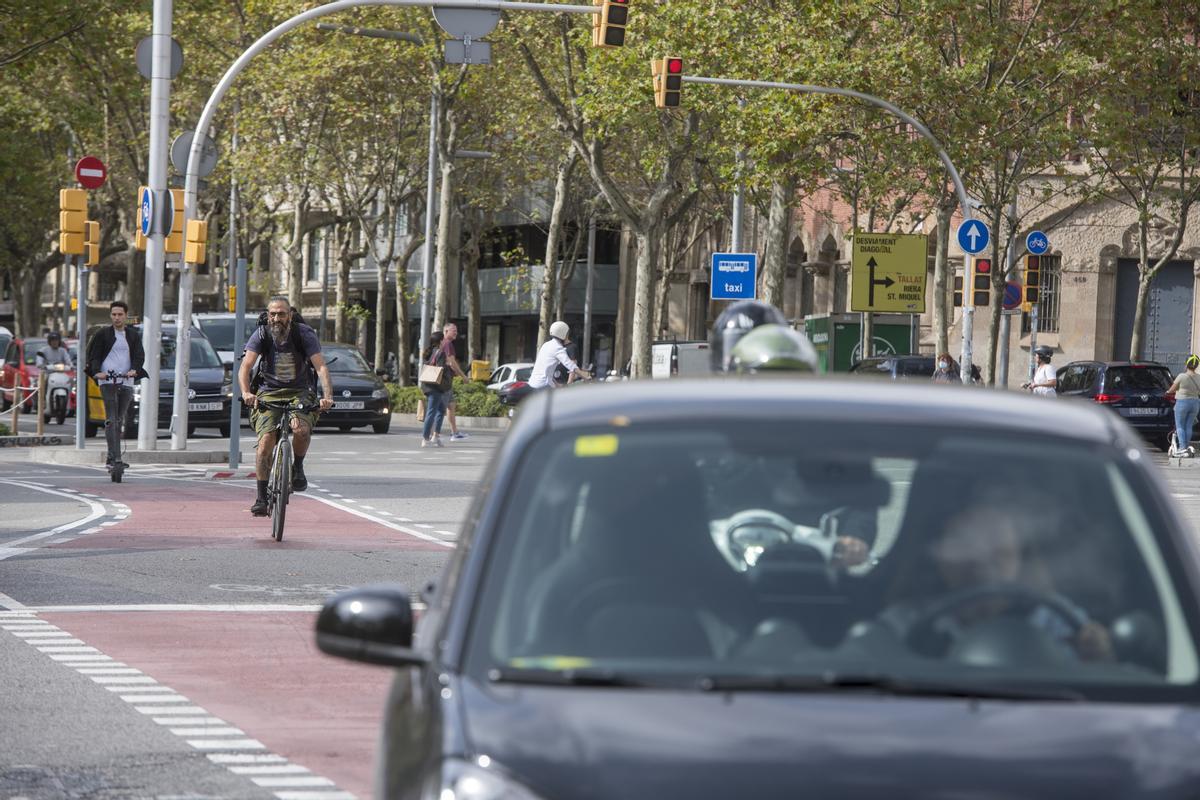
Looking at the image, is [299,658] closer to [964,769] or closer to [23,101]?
[964,769]

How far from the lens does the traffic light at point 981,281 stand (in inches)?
1334

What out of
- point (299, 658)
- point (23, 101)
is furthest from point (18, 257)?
point (299, 658)

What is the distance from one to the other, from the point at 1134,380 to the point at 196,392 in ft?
51.3

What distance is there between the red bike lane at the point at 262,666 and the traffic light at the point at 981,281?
19.7 m

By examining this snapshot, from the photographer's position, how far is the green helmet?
5.77 m

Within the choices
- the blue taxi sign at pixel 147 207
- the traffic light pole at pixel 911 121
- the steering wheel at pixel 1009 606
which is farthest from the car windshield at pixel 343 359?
the steering wheel at pixel 1009 606

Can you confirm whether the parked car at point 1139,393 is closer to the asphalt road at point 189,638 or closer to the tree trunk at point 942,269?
the tree trunk at point 942,269

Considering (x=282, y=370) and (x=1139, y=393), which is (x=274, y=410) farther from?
(x=1139, y=393)

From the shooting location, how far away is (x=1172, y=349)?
169 ft

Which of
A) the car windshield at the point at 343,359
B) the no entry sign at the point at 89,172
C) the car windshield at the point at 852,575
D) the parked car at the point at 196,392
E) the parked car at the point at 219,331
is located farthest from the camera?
the parked car at the point at 219,331

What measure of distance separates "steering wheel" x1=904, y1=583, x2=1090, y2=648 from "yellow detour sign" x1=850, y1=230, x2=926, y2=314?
30.0 m

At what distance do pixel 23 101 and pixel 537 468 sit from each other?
48.2 metres

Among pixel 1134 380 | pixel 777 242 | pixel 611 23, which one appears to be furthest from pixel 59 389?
pixel 611 23

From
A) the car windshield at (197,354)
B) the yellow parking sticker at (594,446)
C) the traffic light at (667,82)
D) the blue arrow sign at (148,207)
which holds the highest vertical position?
the traffic light at (667,82)
